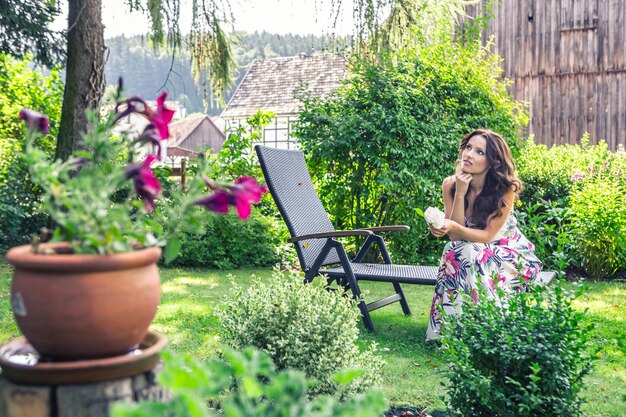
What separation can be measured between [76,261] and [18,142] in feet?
28.1

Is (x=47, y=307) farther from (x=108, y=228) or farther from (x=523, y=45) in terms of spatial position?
(x=523, y=45)

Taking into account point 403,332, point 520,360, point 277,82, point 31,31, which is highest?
point 277,82

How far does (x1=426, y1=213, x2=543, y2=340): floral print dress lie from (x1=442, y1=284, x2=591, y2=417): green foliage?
1.47 metres

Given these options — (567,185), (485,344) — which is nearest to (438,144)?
(567,185)

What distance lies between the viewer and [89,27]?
582cm

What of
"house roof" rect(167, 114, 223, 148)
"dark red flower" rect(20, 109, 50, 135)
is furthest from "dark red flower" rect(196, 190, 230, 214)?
"house roof" rect(167, 114, 223, 148)

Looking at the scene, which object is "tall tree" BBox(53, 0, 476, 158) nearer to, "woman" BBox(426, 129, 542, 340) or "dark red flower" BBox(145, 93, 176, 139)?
"woman" BBox(426, 129, 542, 340)

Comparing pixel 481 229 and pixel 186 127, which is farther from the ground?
pixel 186 127

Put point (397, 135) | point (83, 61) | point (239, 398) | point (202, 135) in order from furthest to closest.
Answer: point (202, 135) → point (397, 135) → point (83, 61) → point (239, 398)

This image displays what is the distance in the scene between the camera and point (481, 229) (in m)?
4.50

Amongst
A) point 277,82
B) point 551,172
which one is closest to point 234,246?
point 551,172

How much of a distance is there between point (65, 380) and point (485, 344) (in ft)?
5.64

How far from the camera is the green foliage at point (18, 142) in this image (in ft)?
28.4

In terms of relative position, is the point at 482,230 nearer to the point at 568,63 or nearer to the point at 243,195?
the point at 243,195
